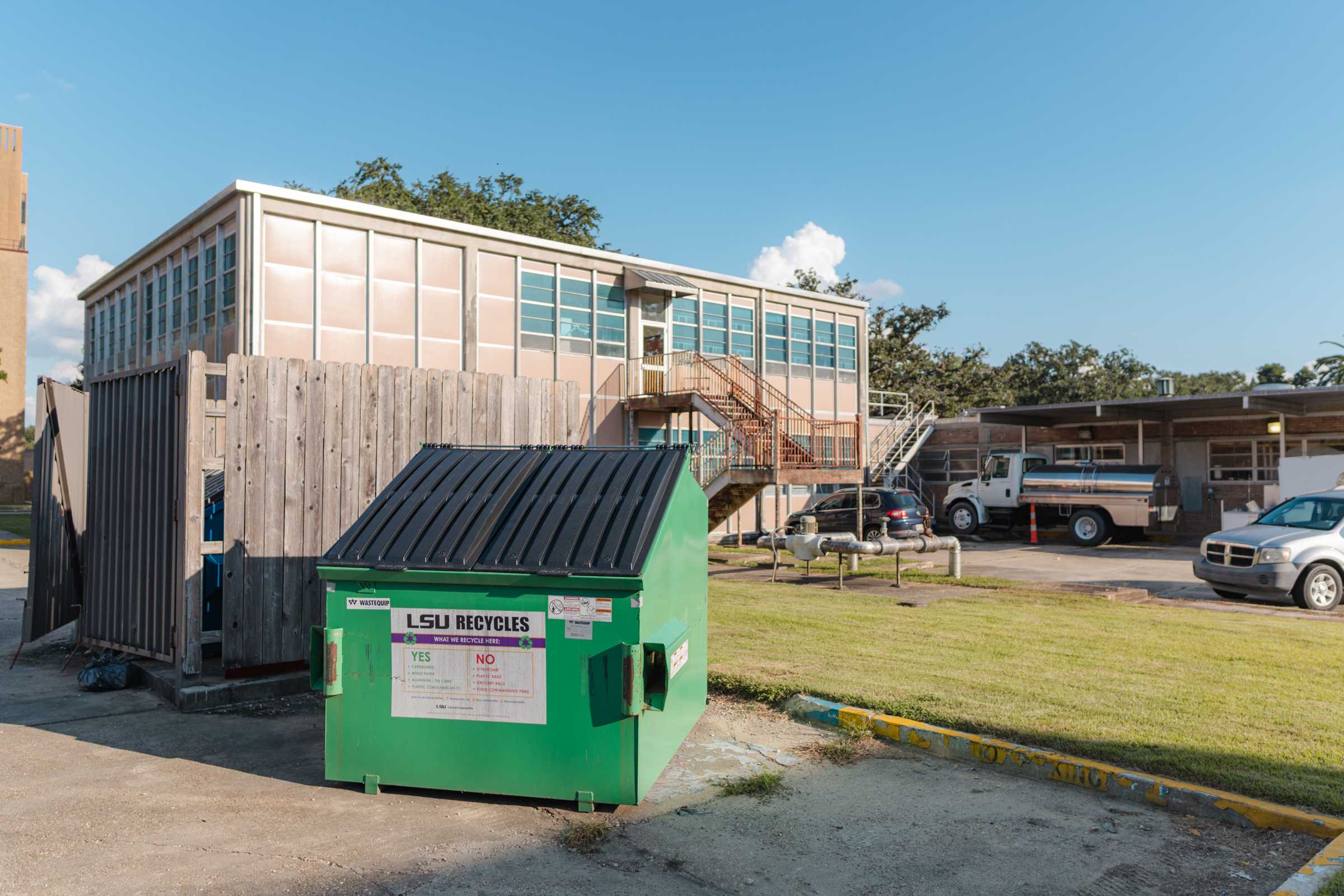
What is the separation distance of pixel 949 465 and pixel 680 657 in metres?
30.4

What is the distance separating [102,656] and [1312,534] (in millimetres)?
15184

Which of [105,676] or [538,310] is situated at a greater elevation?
[538,310]

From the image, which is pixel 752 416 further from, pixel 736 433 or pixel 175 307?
pixel 175 307

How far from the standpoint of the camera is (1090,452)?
3109cm

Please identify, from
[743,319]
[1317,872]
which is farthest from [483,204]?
[1317,872]

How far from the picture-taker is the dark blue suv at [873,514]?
22.4 metres

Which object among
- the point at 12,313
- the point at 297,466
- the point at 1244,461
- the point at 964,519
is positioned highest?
the point at 12,313

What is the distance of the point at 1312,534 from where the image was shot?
44.0 ft

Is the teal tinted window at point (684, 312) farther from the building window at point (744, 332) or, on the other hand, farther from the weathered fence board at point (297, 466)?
the weathered fence board at point (297, 466)

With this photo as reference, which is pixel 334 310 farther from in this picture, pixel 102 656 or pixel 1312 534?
pixel 1312 534

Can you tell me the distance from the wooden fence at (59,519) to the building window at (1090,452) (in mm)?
27931

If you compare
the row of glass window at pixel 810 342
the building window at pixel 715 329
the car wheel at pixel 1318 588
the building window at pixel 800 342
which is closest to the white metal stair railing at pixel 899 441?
the row of glass window at pixel 810 342

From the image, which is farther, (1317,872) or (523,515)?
(523,515)

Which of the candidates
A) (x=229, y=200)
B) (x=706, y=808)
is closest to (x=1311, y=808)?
(x=706, y=808)
